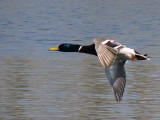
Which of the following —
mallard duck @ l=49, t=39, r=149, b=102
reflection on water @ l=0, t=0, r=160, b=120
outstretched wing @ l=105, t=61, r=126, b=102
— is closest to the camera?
mallard duck @ l=49, t=39, r=149, b=102

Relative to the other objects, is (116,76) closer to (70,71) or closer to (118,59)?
(118,59)

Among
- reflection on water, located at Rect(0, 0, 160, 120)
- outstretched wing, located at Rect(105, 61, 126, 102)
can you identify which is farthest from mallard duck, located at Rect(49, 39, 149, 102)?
reflection on water, located at Rect(0, 0, 160, 120)

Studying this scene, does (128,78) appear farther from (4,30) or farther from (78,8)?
(78,8)

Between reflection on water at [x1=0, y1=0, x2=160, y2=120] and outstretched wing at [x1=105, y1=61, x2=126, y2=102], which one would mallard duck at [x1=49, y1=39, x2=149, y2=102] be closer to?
outstretched wing at [x1=105, y1=61, x2=126, y2=102]

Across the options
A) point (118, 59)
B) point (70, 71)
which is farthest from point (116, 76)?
point (70, 71)

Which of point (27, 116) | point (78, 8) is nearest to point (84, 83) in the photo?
point (27, 116)

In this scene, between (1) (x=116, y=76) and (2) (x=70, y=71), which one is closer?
(1) (x=116, y=76)

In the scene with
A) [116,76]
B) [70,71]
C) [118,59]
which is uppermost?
Result: [118,59]

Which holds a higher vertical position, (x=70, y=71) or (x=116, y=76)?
(x=116, y=76)

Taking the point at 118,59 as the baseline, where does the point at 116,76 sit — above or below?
below

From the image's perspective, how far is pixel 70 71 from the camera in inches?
542

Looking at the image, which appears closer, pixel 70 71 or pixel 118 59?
pixel 118 59

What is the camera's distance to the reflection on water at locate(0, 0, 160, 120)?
10281mm

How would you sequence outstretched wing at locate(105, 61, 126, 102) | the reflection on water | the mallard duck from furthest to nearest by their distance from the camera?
the reflection on water, outstretched wing at locate(105, 61, 126, 102), the mallard duck
